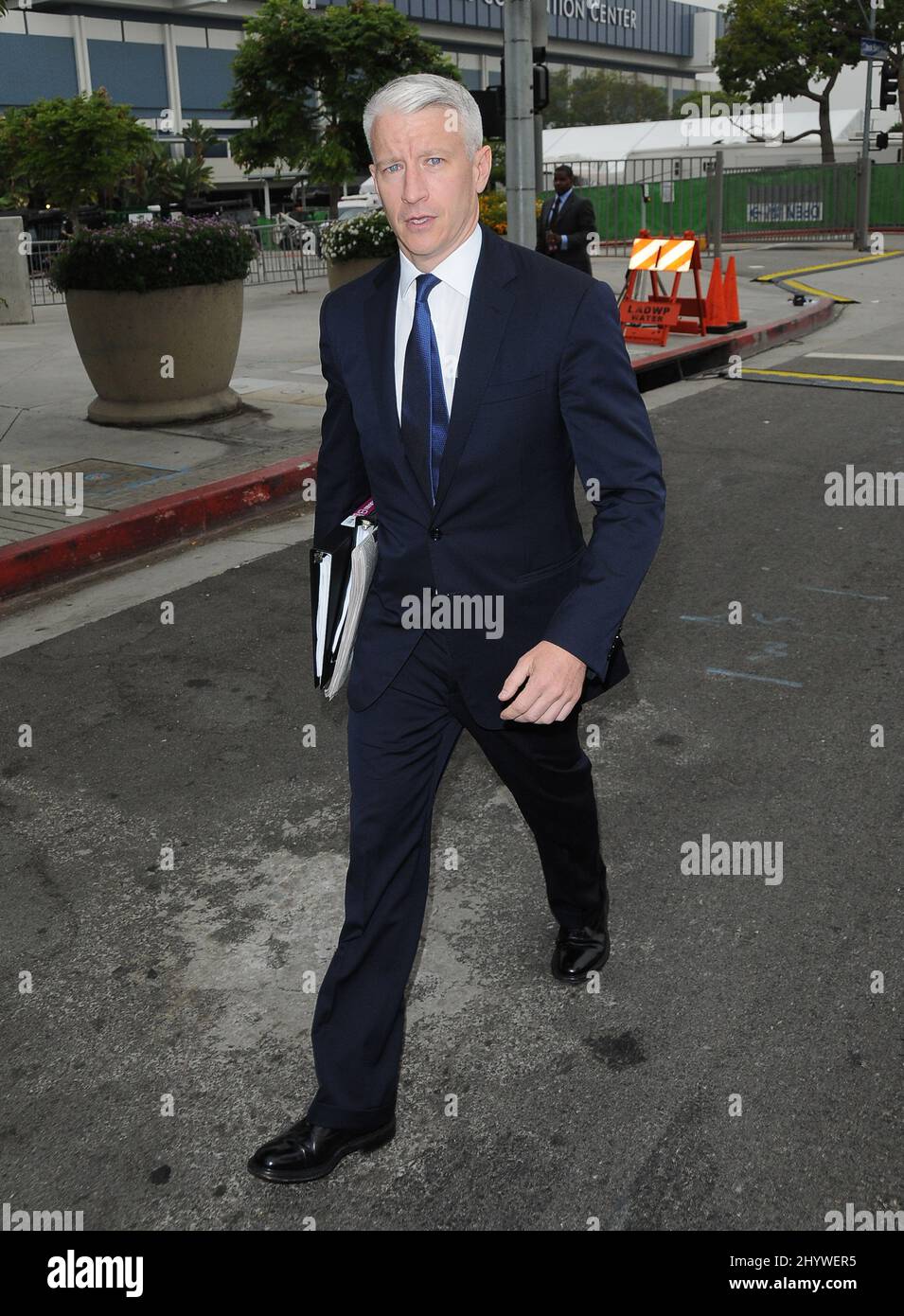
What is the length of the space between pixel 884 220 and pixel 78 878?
36977 millimetres

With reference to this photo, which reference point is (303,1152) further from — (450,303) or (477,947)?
(450,303)

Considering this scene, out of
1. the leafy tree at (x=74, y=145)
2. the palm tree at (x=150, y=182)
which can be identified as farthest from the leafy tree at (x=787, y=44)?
the leafy tree at (x=74, y=145)

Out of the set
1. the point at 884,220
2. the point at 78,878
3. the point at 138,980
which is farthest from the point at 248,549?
the point at 884,220

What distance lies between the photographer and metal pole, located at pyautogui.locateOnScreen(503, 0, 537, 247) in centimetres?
1278

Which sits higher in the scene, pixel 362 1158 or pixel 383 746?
pixel 383 746

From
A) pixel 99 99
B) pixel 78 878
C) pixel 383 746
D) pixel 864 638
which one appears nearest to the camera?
pixel 383 746

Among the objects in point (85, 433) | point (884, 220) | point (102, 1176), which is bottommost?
point (102, 1176)

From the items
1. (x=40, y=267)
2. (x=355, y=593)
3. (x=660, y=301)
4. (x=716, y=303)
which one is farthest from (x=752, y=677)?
(x=40, y=267)

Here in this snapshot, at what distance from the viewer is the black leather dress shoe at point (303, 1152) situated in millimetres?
2768

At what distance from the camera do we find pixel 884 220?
36.5m

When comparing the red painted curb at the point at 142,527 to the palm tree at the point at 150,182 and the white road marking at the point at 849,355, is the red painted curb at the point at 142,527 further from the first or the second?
the palm tree at the point at 150,182

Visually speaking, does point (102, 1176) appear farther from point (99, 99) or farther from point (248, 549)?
point (99, 99)

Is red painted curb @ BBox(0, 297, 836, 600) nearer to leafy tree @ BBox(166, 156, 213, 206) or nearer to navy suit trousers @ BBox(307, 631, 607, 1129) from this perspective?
navy suit trousers @ BBox(307, 631, 607, 1129)

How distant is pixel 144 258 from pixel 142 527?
117 inches
